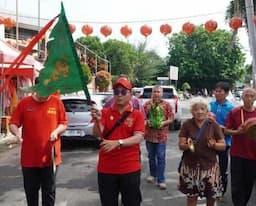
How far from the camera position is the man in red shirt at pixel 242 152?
534 centimetres

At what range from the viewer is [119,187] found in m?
4.25

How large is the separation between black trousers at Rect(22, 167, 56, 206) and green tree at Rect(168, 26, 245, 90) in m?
65.5

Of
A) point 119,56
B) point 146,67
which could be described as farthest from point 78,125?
point 146,67

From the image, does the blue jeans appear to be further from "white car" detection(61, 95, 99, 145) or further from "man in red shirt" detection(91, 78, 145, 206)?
"white car" detection(61, 95, 99, 145)

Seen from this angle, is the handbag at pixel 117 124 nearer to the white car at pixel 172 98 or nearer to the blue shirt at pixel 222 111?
the blue shirt at pixel 222 111

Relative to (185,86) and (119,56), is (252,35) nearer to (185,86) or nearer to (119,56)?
(119,56)

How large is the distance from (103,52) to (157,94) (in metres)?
58.6

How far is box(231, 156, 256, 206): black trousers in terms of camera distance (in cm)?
538

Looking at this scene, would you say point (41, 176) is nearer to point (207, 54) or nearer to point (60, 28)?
point (60, 28)

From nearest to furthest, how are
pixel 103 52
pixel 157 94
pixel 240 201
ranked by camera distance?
pixel 240 201, pixel 157 94, pixel 103 52

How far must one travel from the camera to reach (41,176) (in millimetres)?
4984

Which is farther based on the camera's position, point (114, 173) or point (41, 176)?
point (41, 176)

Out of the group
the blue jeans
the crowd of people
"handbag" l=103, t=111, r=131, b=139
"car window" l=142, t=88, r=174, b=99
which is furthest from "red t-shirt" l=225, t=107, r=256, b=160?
"car window" l=142, t=88, r=174, b=99

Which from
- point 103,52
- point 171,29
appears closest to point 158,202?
point 171,29
